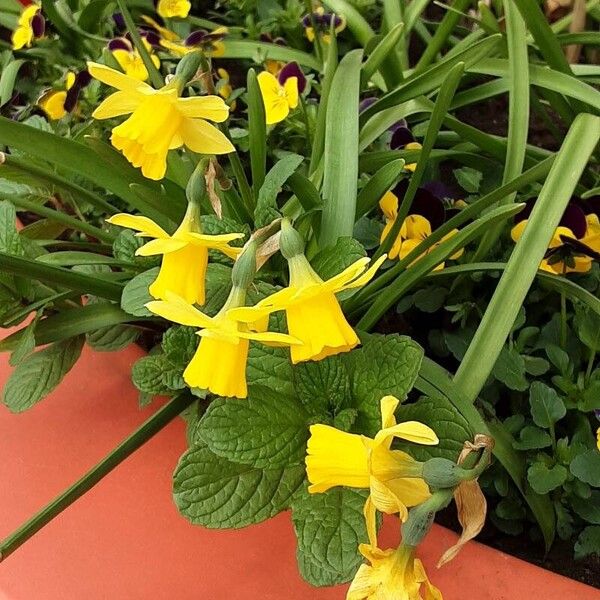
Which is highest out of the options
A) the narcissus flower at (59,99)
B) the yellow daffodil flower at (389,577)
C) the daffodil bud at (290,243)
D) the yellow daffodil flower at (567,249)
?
the daffodil bud at (290,243)

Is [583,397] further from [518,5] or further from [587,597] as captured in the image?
[518,5]

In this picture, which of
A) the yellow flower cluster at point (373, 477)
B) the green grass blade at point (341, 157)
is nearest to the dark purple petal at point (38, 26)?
the green grass blade at point (341, 157)

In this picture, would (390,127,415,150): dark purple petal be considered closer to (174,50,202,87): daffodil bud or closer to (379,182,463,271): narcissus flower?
(379,182,463,271): narcissus flower

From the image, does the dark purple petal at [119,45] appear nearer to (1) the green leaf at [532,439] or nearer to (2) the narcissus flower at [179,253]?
(2) the narcissus flower at [179,253]

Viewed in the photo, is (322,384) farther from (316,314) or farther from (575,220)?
(575,220)

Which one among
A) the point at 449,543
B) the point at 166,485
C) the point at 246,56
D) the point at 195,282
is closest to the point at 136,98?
the point at 195,282

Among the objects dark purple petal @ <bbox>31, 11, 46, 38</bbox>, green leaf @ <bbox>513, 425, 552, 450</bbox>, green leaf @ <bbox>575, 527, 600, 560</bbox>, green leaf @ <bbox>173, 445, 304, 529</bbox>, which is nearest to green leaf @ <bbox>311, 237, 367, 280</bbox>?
green leaf @ <bbox>173, 445, 304, 529</bbox>
